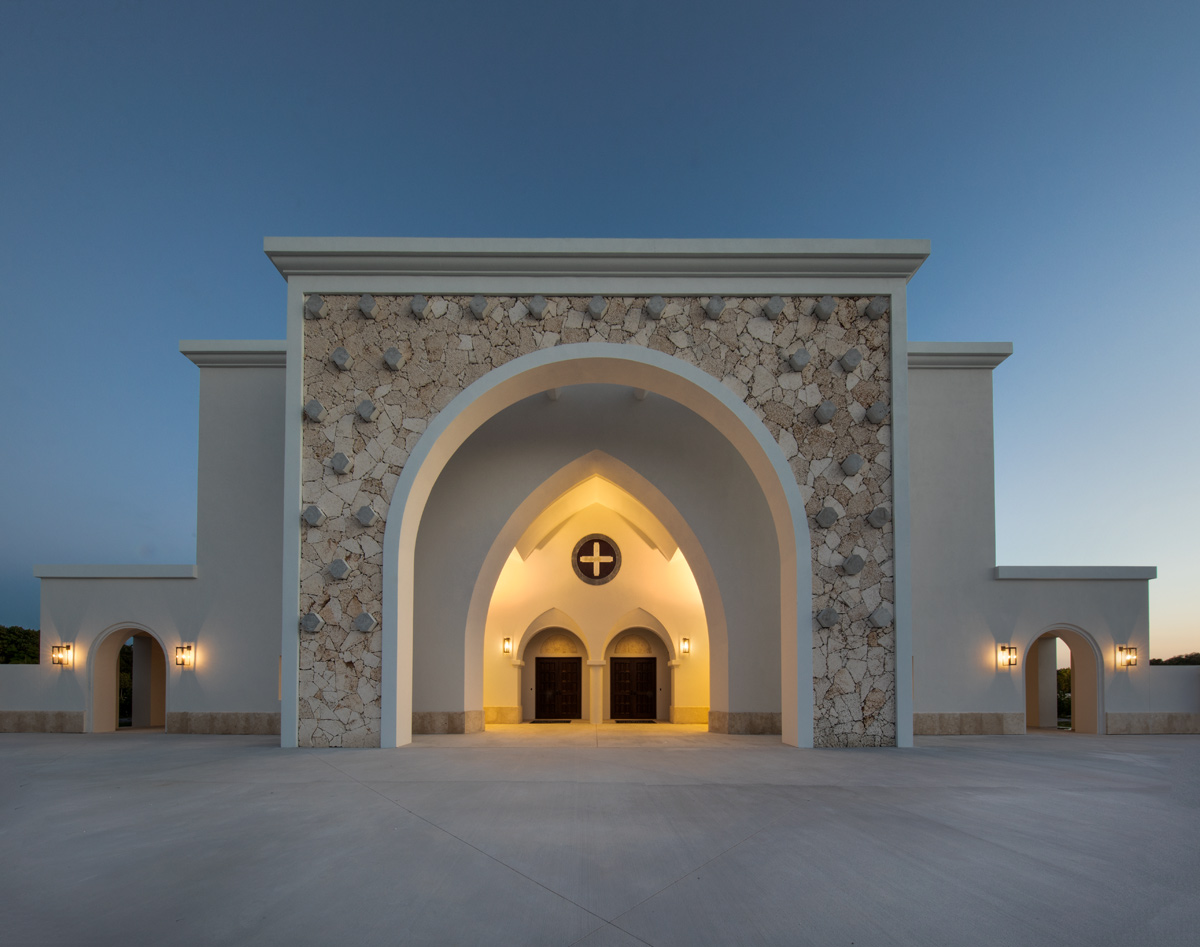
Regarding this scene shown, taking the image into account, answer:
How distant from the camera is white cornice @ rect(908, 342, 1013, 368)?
13.7m

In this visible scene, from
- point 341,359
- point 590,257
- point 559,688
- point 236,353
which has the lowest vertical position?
point 559,688

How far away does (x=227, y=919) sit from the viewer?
387 cm

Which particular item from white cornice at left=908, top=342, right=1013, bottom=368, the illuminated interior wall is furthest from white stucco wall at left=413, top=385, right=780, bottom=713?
the illuminated interior wall

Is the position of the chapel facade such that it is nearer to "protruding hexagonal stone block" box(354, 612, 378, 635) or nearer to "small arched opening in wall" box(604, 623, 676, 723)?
"protruding hexagonal stone block" box(354, 612, 378, 635)

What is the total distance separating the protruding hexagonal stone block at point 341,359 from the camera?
35.1 ft

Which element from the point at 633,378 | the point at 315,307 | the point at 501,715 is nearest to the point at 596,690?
the point at 501,715

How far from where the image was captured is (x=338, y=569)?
34.4 feet

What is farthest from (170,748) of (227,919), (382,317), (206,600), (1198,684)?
(1198,684)

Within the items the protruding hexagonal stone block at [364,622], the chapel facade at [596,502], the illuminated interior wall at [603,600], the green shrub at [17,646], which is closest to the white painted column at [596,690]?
the illuminated interior wall at [603,600]

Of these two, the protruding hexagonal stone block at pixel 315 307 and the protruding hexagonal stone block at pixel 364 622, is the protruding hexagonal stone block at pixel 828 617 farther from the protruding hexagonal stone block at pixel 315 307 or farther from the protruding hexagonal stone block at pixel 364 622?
the protruding hexagonal stone block at pixel 315 307

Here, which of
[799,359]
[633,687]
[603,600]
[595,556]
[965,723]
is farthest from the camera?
[633,687]

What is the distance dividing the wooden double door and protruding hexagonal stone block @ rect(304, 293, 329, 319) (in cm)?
1267

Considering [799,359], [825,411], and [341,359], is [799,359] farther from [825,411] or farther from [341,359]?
[341,359]

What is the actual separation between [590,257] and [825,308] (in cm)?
349
